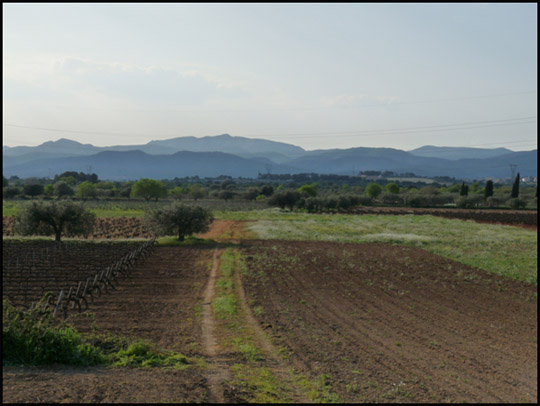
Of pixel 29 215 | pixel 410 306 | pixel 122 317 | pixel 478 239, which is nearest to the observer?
pixel 122 317

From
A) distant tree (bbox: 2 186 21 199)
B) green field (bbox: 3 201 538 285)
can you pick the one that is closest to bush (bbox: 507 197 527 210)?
green field (bbox: 3 201 538 285)

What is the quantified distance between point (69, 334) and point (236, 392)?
4.45 metres

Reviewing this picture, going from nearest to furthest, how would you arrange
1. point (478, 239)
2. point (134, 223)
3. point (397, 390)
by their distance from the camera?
1. point (397, 390)
2. point (478, 239)
3. point (134, 223)

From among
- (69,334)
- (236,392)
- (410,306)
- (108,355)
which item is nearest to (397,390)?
(236,392)

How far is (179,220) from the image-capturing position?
4528cm

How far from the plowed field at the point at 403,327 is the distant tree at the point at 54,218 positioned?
66.0 feet

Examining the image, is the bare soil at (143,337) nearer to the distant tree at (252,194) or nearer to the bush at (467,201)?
the bush at (467,201)

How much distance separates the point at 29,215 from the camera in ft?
143

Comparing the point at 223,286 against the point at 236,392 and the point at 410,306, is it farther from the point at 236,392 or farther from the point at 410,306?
the point at 236,392

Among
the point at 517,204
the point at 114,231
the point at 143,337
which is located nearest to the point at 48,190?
the point at 114,231

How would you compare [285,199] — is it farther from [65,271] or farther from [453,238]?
[65,271]

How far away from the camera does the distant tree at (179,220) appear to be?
148 ft

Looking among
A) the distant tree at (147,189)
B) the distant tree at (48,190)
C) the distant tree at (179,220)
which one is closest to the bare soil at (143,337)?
the distant tree at (179,220)

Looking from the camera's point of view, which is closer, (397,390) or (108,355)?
(397,390)
